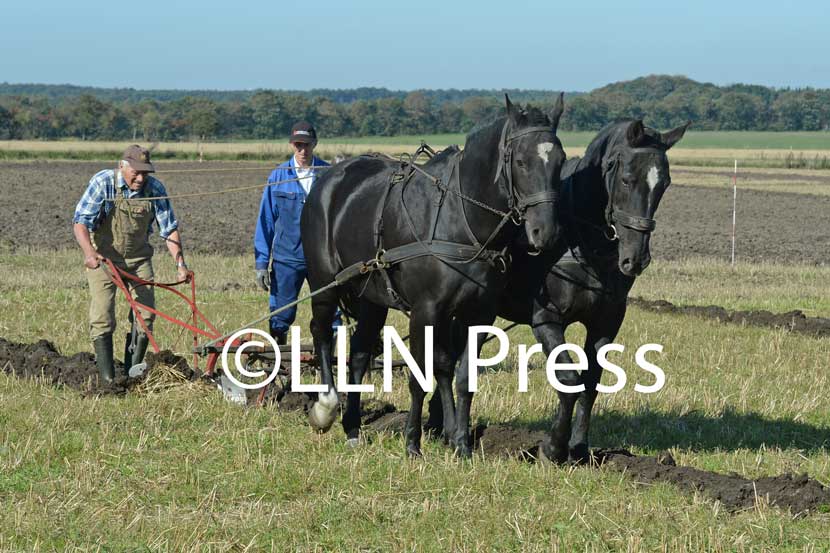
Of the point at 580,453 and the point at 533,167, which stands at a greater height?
the point at 533,167

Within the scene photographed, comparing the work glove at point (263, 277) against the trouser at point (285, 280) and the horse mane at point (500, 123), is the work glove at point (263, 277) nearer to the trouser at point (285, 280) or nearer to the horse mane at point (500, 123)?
the trouser at point (285, 280)

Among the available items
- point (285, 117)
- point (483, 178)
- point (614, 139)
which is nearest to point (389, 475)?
point (483, 178)

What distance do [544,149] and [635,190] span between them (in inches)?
28.4

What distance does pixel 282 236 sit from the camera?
1048cm

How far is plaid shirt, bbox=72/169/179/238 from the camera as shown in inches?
388

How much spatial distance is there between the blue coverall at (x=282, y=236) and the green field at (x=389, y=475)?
54.4 inches

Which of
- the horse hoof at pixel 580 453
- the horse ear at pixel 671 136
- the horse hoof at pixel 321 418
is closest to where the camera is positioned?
the horse ear at pixel 671 136

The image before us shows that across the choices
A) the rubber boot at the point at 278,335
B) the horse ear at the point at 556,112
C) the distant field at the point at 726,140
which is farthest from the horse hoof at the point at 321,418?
the distant field at the point at 726,140

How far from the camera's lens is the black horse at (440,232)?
23.2ft

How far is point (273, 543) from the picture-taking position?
5801 millimetres

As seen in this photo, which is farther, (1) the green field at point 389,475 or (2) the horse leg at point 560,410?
(2) the horse leg at point 560,410

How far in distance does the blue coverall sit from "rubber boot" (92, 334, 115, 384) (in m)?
1.47

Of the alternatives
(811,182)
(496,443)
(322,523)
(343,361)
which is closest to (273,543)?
(322,523)

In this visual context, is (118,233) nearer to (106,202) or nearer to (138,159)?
(106,202)
